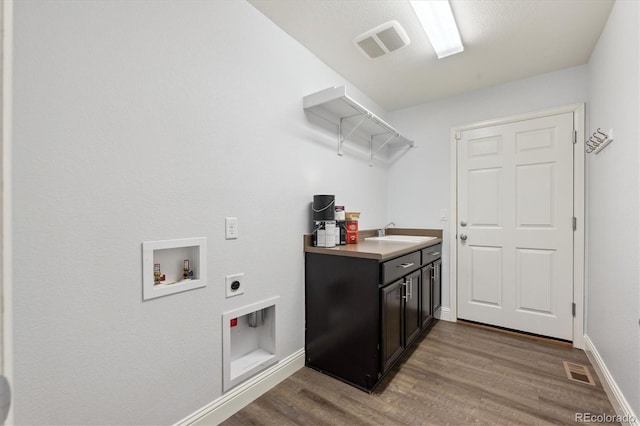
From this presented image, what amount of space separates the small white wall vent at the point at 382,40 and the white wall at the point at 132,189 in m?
0.65

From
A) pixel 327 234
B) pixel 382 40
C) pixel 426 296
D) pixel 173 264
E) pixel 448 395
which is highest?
pixel 382 40

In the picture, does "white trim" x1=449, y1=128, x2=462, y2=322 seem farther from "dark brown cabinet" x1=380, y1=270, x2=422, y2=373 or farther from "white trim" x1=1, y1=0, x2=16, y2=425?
"white trim" x1=1, y1=0, x2=16, y2=425

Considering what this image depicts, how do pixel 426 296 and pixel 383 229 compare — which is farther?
pixel 383 229

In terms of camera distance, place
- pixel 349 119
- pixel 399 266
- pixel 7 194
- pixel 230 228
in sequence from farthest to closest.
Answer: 1. pixel 349 119
2. pixel 399 266
3. pixel 230 228
4. pixel 7 194

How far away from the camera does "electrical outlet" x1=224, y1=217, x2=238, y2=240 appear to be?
5.22ft

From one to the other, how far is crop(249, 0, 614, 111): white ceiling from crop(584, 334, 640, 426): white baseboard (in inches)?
90.0

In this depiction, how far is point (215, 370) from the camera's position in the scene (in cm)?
154

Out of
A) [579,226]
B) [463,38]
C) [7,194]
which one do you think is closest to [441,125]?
[463,38]

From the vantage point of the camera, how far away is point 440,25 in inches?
74.7

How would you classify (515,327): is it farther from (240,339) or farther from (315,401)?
(240,339)

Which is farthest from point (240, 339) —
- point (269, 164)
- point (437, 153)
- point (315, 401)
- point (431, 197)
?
point (437, 153)

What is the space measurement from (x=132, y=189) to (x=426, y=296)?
2420mm

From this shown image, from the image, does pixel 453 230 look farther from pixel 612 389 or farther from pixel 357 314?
pixel 357 314

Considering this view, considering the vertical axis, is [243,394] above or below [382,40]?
below
